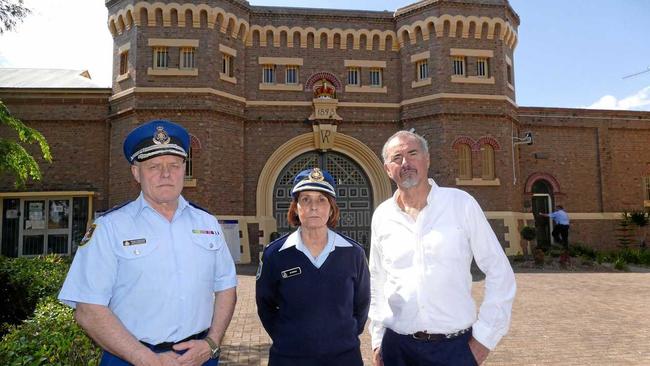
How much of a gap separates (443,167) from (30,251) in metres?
16.1

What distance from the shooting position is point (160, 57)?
16375 mm

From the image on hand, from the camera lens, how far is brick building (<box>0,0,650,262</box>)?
52.9 feet

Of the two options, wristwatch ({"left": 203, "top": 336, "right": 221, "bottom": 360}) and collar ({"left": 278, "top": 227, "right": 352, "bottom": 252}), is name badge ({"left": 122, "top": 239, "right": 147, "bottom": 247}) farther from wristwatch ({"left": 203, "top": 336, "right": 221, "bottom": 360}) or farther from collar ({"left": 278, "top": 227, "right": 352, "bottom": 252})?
collar ({"left": 278, "top": 227, "right": 352, "bottom": 252})

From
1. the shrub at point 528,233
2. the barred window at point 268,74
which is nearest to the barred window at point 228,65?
the barred window at point 268,74

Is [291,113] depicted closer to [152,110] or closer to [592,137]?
[152,110]

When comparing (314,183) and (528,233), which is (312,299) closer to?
(314,183)

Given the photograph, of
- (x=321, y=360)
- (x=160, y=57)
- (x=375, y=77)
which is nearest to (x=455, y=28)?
(x=375, y=77)

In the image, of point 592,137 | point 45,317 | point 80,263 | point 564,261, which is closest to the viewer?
point 80,263

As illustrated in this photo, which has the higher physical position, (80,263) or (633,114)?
(633,114)

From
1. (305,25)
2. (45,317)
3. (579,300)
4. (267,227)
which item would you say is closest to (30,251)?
(267,227)

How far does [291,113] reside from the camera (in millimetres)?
17625

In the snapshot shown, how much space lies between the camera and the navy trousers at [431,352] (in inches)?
108

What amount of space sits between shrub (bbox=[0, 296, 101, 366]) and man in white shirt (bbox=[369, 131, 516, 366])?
2084mm

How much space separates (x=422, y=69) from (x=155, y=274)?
17.0 meters
